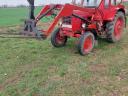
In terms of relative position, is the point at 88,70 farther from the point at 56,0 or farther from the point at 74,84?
the point at 56,0

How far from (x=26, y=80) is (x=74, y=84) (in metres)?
1.00

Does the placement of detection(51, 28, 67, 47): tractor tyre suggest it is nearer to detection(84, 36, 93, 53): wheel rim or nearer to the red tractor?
the red tractor

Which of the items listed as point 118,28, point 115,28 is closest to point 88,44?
point 115,28

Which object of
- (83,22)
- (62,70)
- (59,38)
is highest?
(83,22)

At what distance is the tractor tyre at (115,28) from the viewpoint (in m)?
9.20

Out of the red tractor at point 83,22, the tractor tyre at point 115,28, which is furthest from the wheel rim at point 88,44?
the tractor tyre at point 115,28

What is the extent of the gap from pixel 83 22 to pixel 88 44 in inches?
24.9

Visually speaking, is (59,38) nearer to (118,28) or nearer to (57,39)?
(57,39)

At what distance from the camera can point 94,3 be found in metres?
8.90

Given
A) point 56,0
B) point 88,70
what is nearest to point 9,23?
point 88,70

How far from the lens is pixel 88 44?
8.49m

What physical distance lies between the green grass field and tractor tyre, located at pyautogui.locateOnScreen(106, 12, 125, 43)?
22 centimetres

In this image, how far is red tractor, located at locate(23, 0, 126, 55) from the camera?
7832mm

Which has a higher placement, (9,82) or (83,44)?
(83,44)
